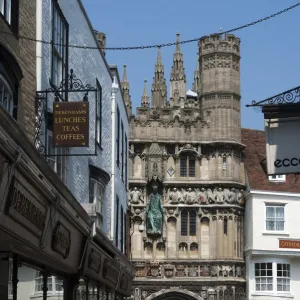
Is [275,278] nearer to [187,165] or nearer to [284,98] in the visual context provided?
[187,165]

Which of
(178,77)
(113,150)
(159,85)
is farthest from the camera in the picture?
(159,85)

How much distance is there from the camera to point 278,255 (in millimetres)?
52000

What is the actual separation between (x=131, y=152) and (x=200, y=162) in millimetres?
4110

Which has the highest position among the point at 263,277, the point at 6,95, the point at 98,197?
the point at 263,277

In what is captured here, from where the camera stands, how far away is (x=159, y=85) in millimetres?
70688

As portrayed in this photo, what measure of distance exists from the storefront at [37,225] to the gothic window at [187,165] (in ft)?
119

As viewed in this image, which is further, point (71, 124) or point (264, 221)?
point (264, 221)

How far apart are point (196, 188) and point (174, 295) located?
6284 mm

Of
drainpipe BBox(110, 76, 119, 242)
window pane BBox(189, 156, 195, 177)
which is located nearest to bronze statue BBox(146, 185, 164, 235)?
window pane BBox(189, 156, 195, 177)

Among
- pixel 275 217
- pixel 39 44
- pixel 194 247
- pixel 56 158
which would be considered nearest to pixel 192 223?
pixel 194 247

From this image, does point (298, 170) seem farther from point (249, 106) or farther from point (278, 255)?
point (278, 255)

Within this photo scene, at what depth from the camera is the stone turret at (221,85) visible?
181 feet

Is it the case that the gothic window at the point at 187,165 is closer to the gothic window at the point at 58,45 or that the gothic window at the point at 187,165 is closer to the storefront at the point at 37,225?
the gothic window at the point at 58,45

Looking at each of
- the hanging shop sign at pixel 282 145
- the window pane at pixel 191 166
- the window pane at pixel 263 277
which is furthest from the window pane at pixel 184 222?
the hanging shop sign at pixel 282 145
